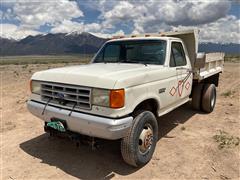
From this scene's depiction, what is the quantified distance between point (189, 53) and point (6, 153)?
487cm

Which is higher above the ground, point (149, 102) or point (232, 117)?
point (149, 102)

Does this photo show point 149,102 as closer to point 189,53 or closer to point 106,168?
point 106,168

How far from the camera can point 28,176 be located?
4172 mm

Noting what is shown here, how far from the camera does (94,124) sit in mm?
3719

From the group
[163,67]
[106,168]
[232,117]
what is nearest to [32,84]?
[106,168]

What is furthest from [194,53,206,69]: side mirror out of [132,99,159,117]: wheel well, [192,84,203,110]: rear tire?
[132,99,159,117]: wheel well

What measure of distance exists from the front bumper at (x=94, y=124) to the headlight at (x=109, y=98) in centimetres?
21

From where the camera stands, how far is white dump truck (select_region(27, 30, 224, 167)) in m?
3.73

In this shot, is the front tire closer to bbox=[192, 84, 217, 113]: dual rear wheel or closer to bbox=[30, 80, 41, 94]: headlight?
bbox=[30, 80, 41, 94]: headlight

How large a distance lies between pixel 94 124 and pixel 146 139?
1094 mm

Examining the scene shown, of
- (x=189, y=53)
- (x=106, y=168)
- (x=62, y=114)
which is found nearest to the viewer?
(x=62, y=114)

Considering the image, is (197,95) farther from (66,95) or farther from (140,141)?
(66,95)

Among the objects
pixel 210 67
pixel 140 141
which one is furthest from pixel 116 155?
pixel 210 67

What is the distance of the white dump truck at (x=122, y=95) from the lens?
12.2 feet
